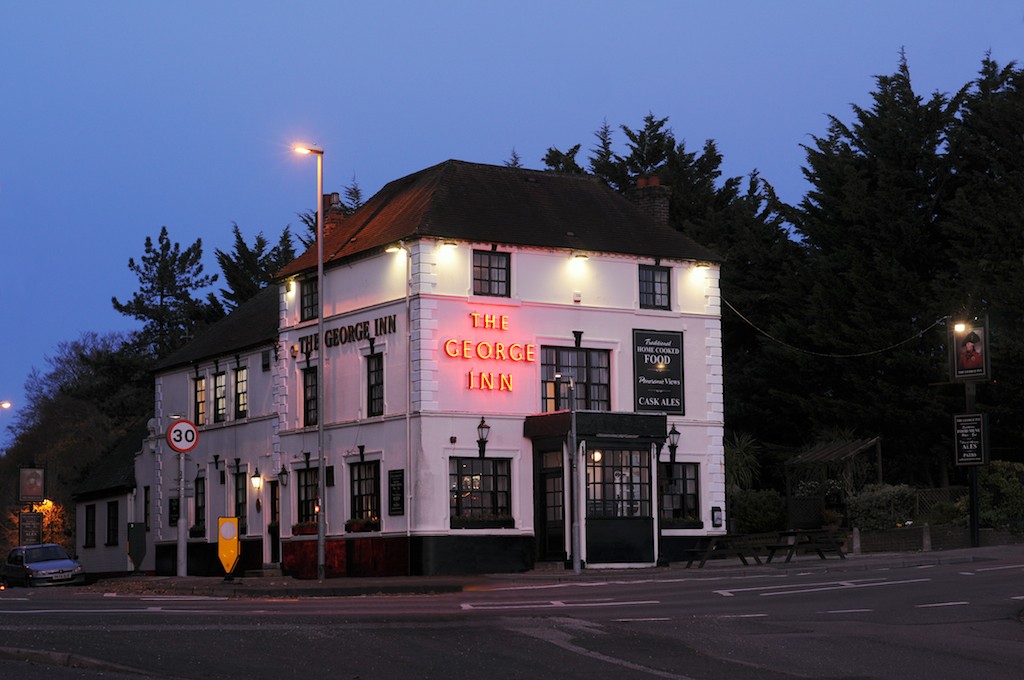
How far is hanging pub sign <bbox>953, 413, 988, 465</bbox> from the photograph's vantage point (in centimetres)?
4206

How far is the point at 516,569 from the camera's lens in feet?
133

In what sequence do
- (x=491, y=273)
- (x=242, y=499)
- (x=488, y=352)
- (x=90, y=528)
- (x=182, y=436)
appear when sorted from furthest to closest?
1. (x=90, y=528)
2. (x=242, y=499)
3. (x=491, y=273)
4. (x=488, y=352)
5. (x=182, y=436)

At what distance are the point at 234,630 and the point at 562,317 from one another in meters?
24.4

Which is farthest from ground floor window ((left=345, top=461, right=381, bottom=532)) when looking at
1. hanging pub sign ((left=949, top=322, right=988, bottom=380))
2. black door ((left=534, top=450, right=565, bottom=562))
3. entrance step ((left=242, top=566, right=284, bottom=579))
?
hanging pub sign ((left=949, top=322, right=988, bottom=380))

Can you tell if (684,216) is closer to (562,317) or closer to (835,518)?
(835,518)

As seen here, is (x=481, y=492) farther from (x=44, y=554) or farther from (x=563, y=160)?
(x=563, y=160)

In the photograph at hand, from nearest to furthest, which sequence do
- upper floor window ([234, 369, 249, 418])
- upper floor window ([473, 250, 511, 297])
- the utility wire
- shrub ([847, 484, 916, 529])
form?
upper floor window ([473, 250, 511, 297]) → shrub ([847, 484, 916, 529]) → upper floor window ([234, 369, 249, 418]) → the utility wire

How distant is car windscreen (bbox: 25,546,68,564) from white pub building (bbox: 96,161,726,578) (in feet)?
18.1

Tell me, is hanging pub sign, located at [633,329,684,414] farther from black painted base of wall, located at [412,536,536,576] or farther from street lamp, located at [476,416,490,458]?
black painted base of wall, located at [412,536,536,576]

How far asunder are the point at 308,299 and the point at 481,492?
9113 mm

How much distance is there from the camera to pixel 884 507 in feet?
153

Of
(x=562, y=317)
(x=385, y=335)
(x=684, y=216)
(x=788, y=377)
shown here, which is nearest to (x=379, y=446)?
(x=385, y=335)

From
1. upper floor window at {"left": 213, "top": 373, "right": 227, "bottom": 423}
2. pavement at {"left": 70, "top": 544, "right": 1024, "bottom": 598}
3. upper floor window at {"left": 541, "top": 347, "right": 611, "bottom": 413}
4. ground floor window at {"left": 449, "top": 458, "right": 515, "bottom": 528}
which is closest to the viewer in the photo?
pavement at {"left": 70, "top": 544, "right": 1024, "bottom": 598}

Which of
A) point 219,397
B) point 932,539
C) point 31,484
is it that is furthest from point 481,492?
point 31,484
